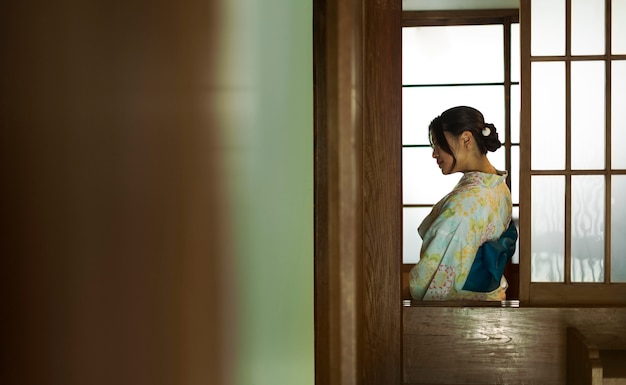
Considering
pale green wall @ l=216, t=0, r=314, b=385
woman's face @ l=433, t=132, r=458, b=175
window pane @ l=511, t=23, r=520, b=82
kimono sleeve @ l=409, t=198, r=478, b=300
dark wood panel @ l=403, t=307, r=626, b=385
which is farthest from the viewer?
window pane @ l=511, t=23, r=520, b=82

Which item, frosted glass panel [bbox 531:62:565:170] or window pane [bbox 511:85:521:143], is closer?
frosted glass panel [bbox 531:62:565:170]

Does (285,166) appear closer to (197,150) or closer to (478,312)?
(197,150)

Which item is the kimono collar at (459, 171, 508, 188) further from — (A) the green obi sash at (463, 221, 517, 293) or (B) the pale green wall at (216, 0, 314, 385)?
(B) the pale green wall at (216, 0, 314, 385)

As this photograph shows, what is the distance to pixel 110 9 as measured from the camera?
0.38 metres

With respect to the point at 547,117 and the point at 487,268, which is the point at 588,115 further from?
the point at 487,268

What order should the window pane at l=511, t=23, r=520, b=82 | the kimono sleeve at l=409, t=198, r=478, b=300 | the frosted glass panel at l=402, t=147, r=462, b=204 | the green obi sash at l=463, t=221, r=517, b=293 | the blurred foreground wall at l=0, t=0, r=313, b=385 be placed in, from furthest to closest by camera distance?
the frosted glass panel at l=402, t=147, r=462, b=204 < the window pane at l=511, t=23, r=520, b=82 < the green obi sash at l=463, t=221, r=517, b=293 < the kimono sleeve at l=409, t=198, r=478, b=300 < the blurred foreground wall at l=0, t=0, r=313, b=385

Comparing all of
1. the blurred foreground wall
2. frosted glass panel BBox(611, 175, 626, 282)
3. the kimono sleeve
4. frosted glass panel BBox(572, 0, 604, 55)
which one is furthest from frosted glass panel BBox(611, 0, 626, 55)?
the blurred foreground wall

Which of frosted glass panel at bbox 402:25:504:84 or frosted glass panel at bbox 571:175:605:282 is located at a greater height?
frosted glass panel at bbox 402:25:504:84

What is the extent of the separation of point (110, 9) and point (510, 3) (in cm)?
378

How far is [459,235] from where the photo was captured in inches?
90.7

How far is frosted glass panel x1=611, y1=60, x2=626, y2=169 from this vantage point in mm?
2076

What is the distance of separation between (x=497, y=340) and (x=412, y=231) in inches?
85.8

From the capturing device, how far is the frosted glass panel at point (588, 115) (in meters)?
2.09

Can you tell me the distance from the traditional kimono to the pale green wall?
4.12ft
